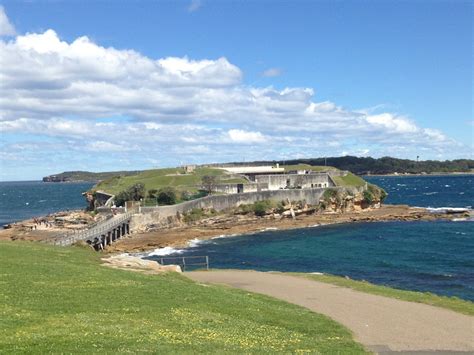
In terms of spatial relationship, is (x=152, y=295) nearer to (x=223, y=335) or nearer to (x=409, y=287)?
(x=223, y=335)

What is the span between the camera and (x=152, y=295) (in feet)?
62.7

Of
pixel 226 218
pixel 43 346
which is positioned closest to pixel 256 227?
pixel 226 218

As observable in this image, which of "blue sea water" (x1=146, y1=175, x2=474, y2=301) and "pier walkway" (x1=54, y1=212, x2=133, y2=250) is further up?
"pier walkway" (x1=54, y1=212, x2=133, y2=250)

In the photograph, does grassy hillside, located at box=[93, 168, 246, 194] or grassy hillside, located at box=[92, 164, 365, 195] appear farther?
grassy hillside, located at box=[92, 164, 365, 195]

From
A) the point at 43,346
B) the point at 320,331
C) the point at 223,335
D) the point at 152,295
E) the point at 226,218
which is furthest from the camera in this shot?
the point at 226,218

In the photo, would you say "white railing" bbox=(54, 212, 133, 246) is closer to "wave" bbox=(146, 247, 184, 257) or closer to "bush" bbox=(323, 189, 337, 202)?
"wave" bbox=(146, 247, 184, 257)

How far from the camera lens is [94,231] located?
55.0 meters

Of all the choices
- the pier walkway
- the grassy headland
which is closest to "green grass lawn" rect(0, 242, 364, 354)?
the pier walkway

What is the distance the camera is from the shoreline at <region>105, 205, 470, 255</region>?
58031mm

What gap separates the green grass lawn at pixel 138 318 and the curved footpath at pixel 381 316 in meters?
1.16

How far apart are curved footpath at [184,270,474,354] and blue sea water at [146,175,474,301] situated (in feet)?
35.5

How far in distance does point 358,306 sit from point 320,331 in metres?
5.84


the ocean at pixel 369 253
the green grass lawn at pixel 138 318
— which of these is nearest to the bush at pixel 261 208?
the ocean at pixel 369 253

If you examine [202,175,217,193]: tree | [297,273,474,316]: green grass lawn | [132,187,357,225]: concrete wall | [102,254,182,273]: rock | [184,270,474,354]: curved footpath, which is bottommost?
[297,273,474,316]: green grass lawn
